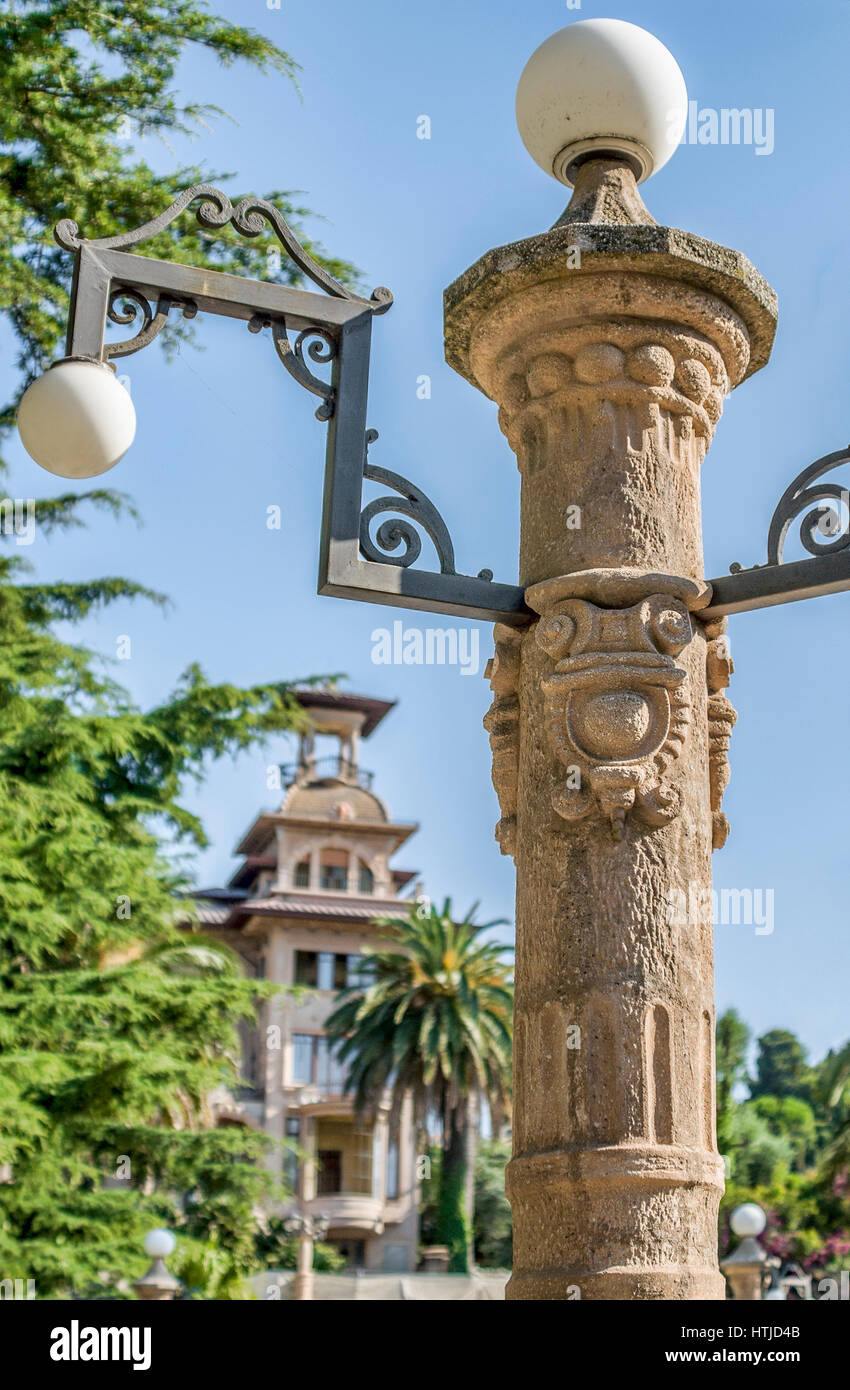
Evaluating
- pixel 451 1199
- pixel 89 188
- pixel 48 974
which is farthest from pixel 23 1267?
pixel 451 1199

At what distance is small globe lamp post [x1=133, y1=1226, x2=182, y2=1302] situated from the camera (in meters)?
17.1

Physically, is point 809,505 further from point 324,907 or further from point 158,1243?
point 324,907

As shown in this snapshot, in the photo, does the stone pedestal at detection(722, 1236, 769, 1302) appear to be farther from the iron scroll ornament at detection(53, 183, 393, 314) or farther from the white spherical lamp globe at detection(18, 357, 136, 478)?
the white spherical lamp globe at detection(18, 357, 136, 478)

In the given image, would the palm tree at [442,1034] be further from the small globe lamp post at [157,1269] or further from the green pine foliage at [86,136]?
the green pine foliage at [86,136]

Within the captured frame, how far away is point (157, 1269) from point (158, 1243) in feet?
2.63

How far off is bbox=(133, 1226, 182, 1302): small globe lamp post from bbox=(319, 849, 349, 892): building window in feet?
94.1

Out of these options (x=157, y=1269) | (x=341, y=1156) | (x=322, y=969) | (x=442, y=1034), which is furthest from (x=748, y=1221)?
(x=322, y=969)

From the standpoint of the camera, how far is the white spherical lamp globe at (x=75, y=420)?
11.8 feet

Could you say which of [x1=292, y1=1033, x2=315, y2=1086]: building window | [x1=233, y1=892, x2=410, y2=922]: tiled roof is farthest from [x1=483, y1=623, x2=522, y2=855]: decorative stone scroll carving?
[x1=292, y1=1033, x2=315, y2=1086]: building window

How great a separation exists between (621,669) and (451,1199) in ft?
107

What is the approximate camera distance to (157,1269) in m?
17.8

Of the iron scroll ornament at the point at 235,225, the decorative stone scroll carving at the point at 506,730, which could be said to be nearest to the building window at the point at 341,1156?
the decorative stone scroll carving at the point at 506,730

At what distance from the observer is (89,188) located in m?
11.8
